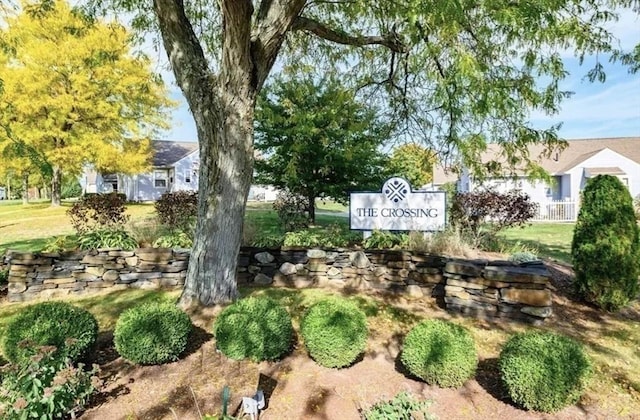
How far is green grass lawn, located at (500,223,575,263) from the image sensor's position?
27.6 feet

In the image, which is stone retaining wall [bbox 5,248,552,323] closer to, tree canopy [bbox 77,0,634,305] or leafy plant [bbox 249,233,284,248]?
leafy plant [bbox 249,233,284,248]

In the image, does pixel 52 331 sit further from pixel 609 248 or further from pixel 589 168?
pixel 589 168

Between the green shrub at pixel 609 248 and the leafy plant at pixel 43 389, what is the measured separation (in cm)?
569

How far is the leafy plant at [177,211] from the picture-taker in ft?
26.8

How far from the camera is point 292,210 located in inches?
410

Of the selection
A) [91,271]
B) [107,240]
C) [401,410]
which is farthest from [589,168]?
[91,271]

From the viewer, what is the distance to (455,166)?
6.04 meters

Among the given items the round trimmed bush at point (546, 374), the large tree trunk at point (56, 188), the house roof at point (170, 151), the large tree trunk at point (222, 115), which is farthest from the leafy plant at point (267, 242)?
the house roof at point (170, 151)

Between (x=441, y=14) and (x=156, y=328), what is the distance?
142 inches

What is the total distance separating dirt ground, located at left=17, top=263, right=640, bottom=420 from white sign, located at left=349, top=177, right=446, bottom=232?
2789mm

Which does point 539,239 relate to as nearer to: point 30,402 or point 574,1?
point 574,1

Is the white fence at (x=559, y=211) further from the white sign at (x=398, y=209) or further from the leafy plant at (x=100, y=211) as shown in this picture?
the leafy plant at (x=100, y=211)

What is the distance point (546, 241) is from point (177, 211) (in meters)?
9.97

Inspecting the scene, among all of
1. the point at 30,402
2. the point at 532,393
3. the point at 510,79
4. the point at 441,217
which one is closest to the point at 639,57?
the point at 510,79
